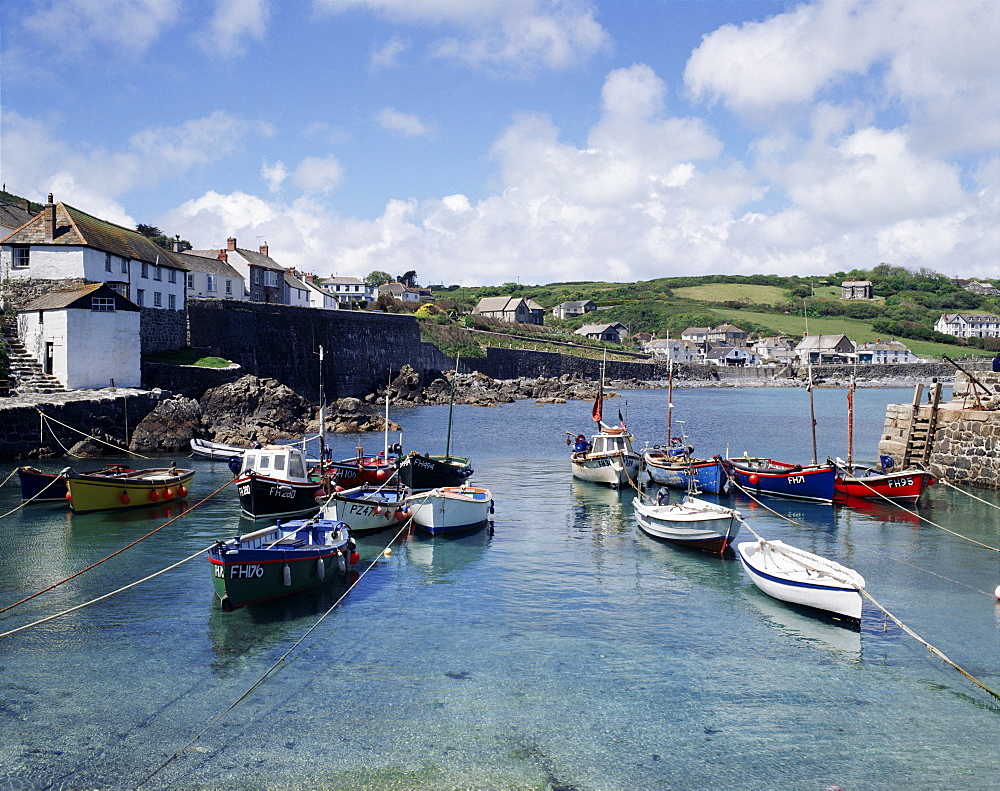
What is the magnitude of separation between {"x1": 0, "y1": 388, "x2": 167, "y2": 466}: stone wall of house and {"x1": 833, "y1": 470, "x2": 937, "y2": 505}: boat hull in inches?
1520

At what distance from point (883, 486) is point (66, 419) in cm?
4165

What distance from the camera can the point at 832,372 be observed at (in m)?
156

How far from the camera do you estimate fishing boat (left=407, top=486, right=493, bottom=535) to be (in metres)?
25.5

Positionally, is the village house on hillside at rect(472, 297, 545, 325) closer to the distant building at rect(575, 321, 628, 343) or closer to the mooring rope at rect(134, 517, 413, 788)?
the distant building at rect(575, 321, 628, 343)

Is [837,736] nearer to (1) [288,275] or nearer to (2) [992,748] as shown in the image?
(2) [992,748]

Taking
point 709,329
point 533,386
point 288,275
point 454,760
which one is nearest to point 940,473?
point 454,760

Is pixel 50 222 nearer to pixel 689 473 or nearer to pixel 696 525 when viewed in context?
pixel 689 473

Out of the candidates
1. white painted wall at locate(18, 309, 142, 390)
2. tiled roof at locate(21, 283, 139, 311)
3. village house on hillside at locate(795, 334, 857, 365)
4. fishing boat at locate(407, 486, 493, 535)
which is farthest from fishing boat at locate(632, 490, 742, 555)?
village house on hillside at locate(795, 334, 857, 365)

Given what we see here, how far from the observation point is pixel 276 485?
26438 millimetres

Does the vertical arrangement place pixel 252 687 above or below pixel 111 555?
below

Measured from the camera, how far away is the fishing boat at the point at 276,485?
2609cm

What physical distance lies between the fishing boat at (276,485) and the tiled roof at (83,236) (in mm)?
30631

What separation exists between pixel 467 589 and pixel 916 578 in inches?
502

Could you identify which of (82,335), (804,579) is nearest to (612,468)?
(804,579)
